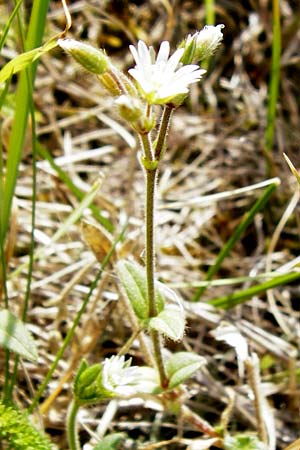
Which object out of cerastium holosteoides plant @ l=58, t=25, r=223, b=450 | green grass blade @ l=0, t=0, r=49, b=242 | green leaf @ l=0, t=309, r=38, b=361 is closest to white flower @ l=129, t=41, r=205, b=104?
cerastium holosteoides plant @ l=58, t=25, r=223, b=450

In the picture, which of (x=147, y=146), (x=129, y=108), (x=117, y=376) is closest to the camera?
(x=129, y=108)

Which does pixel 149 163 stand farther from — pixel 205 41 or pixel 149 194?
pixel 205 41

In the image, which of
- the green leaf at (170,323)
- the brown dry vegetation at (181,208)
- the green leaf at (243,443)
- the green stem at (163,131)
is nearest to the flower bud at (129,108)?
the green stem at (163,131)

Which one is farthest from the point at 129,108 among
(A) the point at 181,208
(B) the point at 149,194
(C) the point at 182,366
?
(A) the point at 181,208

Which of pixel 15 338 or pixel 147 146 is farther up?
pixel 147 146

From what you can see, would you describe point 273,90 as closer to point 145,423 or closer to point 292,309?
point 292,309

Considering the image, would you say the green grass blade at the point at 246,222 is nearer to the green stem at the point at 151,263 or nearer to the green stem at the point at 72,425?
the green stem at the point at 151,263

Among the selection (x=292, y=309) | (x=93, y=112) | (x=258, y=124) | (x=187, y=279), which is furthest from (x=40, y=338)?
(x=258, y=124)
